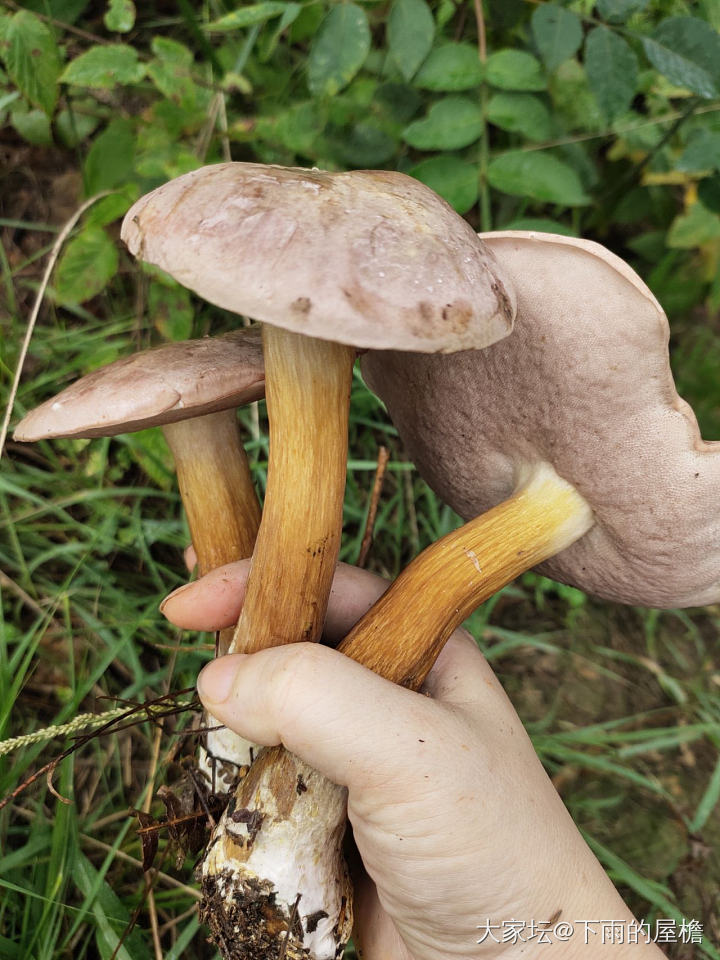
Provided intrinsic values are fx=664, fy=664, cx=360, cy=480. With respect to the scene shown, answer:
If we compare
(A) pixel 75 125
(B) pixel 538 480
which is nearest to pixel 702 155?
(B) pixel 538 480

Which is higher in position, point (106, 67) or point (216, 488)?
point (106, 67)

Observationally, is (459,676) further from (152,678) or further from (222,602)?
(152,678)

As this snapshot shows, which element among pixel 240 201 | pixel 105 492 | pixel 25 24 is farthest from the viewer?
pixel 105 492

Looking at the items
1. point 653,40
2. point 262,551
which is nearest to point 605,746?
point 262,551

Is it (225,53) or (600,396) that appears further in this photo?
A: (225,53)

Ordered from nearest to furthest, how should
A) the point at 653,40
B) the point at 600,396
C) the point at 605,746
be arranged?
the point at 600,396 < the point at 653,40 < the point at 605,746

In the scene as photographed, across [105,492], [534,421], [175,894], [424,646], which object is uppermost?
[534,421]

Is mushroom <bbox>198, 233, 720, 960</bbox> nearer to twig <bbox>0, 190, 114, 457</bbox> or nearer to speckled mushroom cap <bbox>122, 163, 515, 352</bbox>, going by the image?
speckled mushroom cap <bbox>122, 163, 515, 352</bbox>

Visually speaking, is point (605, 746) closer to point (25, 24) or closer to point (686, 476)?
point (686, 476)
